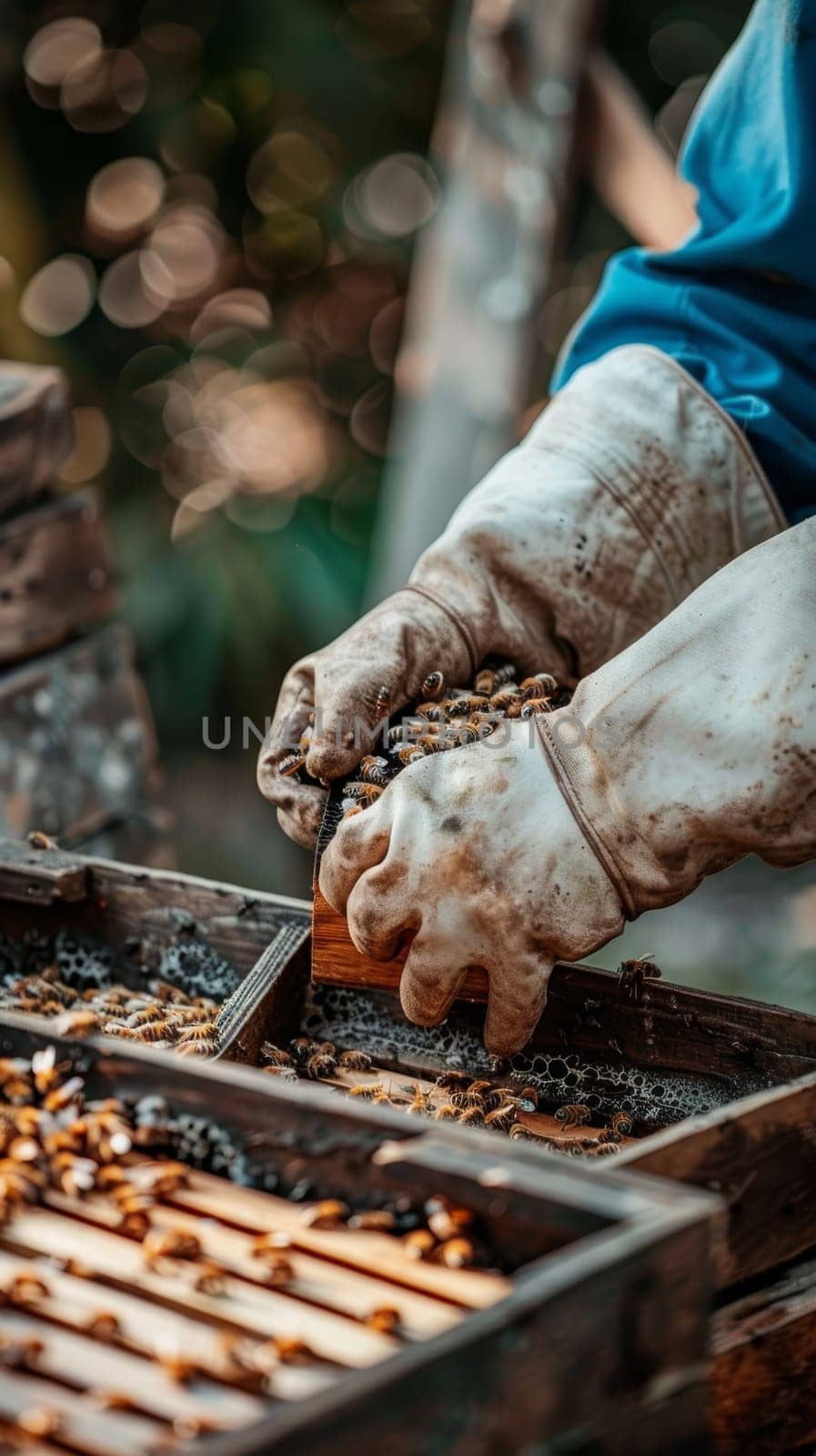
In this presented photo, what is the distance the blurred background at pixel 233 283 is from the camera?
5902 mm

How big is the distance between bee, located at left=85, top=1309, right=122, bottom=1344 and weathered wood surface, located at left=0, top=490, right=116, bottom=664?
2.42 meters

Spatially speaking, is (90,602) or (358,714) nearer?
(358,714)

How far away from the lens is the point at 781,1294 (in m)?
1.52

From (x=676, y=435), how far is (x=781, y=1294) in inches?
58.2

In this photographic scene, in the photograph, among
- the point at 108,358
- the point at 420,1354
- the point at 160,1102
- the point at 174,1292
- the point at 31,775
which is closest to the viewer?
the point at 420,1354

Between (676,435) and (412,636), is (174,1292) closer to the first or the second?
(412,636)

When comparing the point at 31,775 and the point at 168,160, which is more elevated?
the point at 168,160

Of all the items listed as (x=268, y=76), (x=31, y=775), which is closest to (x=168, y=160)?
(x=268, y=76)

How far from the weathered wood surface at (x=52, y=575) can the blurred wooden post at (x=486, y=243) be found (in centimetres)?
173

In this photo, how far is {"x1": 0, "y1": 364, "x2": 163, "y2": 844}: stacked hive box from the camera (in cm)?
326

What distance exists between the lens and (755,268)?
8.10 ft

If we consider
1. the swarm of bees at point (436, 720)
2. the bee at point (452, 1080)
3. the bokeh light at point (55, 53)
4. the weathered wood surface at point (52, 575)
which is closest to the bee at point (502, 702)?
the swarm of bees at point (436, 720)

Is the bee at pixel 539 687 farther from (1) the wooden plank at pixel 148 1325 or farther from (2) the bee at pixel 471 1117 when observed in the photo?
(1) the wooden plank at pixel 148 1325

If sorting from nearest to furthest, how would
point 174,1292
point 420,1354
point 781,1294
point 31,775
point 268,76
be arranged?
point 420,1354 → point 174,1292 → point 781,1294 → point 31,775 → point 268,76
